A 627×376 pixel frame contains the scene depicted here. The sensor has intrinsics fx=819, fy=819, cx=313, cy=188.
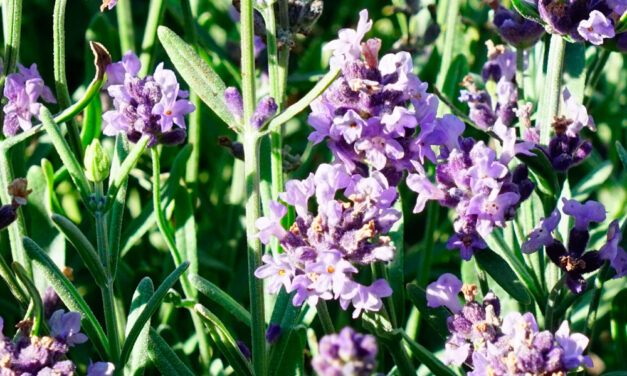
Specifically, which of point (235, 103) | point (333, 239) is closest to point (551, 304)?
point (333, 239)

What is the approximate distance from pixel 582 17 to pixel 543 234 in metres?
0.41

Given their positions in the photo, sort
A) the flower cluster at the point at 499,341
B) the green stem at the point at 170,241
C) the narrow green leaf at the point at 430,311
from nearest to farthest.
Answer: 1. the flower cluster at the point at 499,341
2. the narrow green leaf at the point at 430,311
3. the green stem at the point at 170,241

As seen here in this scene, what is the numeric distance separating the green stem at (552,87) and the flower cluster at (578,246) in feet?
0.61

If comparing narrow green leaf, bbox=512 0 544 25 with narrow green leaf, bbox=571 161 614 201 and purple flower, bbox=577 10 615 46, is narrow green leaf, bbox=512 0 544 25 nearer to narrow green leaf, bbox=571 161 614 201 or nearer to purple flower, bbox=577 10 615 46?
purple flower, bbox=577 10 615 46

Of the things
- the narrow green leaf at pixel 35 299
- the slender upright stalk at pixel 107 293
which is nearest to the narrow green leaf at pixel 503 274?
the slender upright stalk at pixel 107 293

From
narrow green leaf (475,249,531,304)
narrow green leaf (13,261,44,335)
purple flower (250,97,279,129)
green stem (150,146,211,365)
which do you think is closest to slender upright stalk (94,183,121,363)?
narrow green leaf (13,261,44,335)

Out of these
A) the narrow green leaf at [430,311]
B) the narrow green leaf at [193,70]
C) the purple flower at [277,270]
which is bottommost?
the narrow green leaf at [430,311]

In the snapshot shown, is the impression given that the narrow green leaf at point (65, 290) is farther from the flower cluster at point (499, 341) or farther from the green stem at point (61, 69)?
the flower cluster at point (499, 341)

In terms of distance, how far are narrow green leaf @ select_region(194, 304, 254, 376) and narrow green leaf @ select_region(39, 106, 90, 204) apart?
0.31 meters

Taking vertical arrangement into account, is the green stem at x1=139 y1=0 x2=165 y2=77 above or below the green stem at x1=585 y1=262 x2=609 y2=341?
above

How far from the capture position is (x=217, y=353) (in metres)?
1.99

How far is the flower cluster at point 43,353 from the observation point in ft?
4.22

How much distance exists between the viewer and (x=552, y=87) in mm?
1582

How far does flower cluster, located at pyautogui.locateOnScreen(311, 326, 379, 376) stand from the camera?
1000 millimetres
